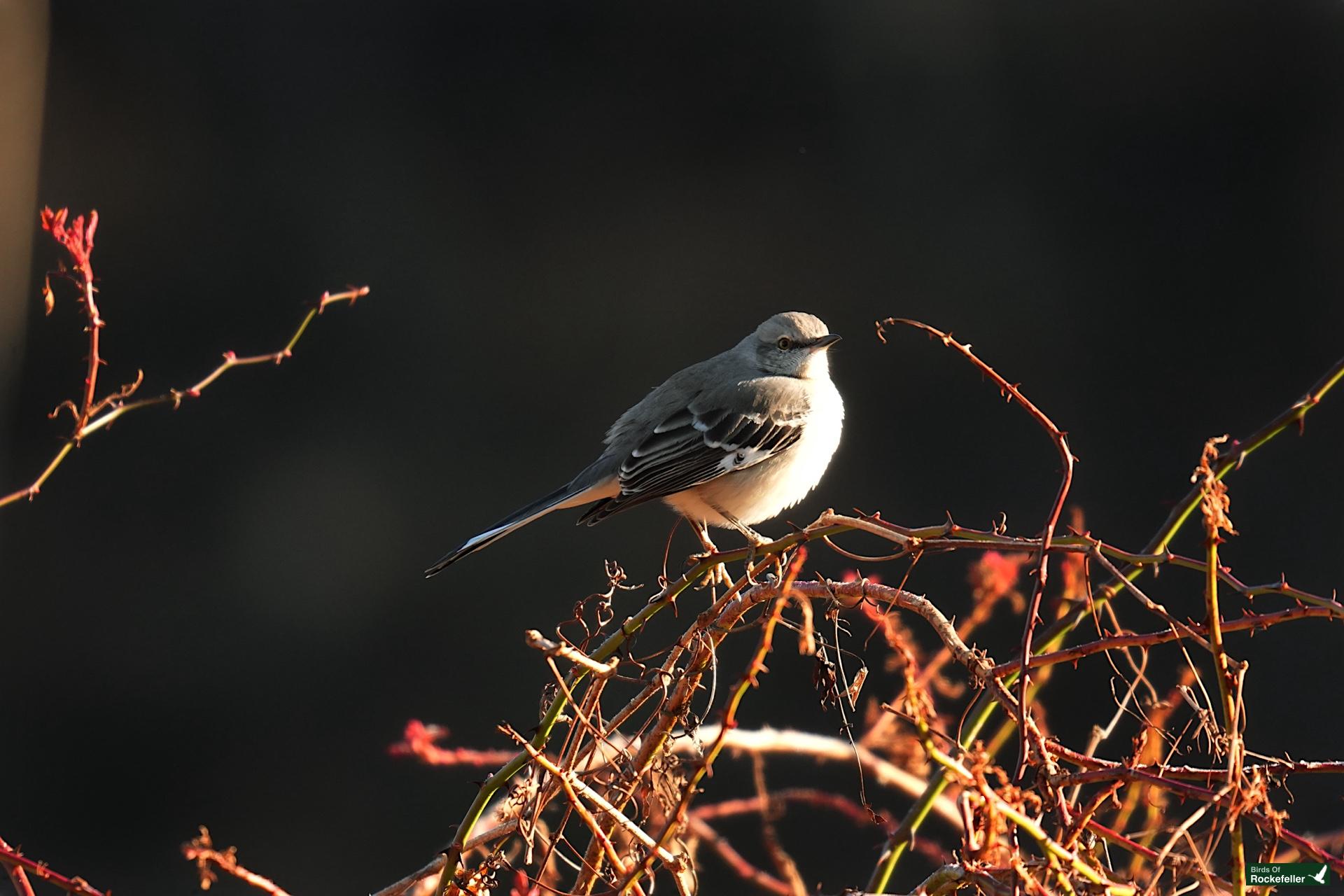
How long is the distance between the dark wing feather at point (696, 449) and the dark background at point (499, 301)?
3.50ft

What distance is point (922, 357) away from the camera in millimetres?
4707

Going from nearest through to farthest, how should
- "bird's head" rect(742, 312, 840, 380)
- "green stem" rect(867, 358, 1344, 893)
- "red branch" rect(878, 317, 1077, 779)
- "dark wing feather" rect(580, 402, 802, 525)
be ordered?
"red branch" rect(878, 317, 1077, 779), "green stem" rect(867, 358, 1344, 893), "dark wing feather" rect(580, 402, 802, 525), "bird's head" rect(742, 312, 840, 380)

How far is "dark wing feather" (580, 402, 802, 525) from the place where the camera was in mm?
3238

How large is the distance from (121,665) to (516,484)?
67.6 inches

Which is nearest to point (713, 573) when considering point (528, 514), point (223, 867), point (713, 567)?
point (713, 567)

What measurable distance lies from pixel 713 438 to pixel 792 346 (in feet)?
1.59

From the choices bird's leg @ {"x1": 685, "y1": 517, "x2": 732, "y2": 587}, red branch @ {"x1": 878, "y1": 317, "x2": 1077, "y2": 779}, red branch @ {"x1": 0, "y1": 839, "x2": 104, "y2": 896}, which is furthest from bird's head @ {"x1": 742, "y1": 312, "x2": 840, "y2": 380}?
red branch @ {"x1": 0, "y1": 839, "x2": 104, "y2": 896}

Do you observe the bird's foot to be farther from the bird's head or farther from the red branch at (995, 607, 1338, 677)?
the bird's head

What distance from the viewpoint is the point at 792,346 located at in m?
3.67

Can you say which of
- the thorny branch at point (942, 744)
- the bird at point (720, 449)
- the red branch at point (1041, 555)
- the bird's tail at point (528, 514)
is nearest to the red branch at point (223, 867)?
the thorny branch at point (942, 744)

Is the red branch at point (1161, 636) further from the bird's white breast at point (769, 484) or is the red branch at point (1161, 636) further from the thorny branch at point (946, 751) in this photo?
the bird's white breast at point (769, 484)

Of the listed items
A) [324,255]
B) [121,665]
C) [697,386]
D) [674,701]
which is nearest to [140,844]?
[121,665]

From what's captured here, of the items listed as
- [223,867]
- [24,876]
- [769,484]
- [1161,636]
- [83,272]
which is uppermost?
[83,272]

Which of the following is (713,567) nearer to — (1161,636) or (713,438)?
(1161,636)
